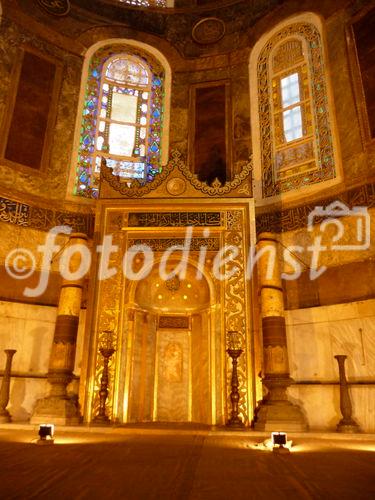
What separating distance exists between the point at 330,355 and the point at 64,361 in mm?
3797

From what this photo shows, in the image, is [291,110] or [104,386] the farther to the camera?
[291,110]

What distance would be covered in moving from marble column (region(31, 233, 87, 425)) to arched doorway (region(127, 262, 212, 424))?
90cm

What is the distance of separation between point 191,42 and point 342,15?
354 centimetres

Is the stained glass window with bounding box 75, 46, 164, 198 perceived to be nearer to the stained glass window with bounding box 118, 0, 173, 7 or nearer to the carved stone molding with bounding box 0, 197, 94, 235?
the carved stone molding with bounding box 0, 197, 94, 235

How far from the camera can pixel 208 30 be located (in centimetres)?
969

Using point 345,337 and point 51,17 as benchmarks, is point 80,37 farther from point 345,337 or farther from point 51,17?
point 345,337

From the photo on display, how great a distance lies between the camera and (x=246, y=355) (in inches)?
233

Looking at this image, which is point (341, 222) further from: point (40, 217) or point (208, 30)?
point (208, 30)

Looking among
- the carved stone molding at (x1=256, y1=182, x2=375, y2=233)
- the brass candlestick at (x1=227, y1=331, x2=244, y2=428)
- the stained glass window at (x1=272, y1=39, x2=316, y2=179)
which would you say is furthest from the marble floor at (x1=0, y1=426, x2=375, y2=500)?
the stained glass window at (x1=272, y1=39, x2=316, y2=179)

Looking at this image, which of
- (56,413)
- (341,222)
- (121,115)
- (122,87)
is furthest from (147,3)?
(56,413)

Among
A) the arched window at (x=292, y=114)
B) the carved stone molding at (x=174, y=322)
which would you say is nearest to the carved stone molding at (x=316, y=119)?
the arched window at (x=292, y=114)

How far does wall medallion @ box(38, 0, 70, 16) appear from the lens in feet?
28.8

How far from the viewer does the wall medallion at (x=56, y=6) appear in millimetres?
8781

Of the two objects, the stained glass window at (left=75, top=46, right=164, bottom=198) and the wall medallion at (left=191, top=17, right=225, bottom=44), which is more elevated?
the wall medallion at (left=191, top=17, right=225, bottom=44)
